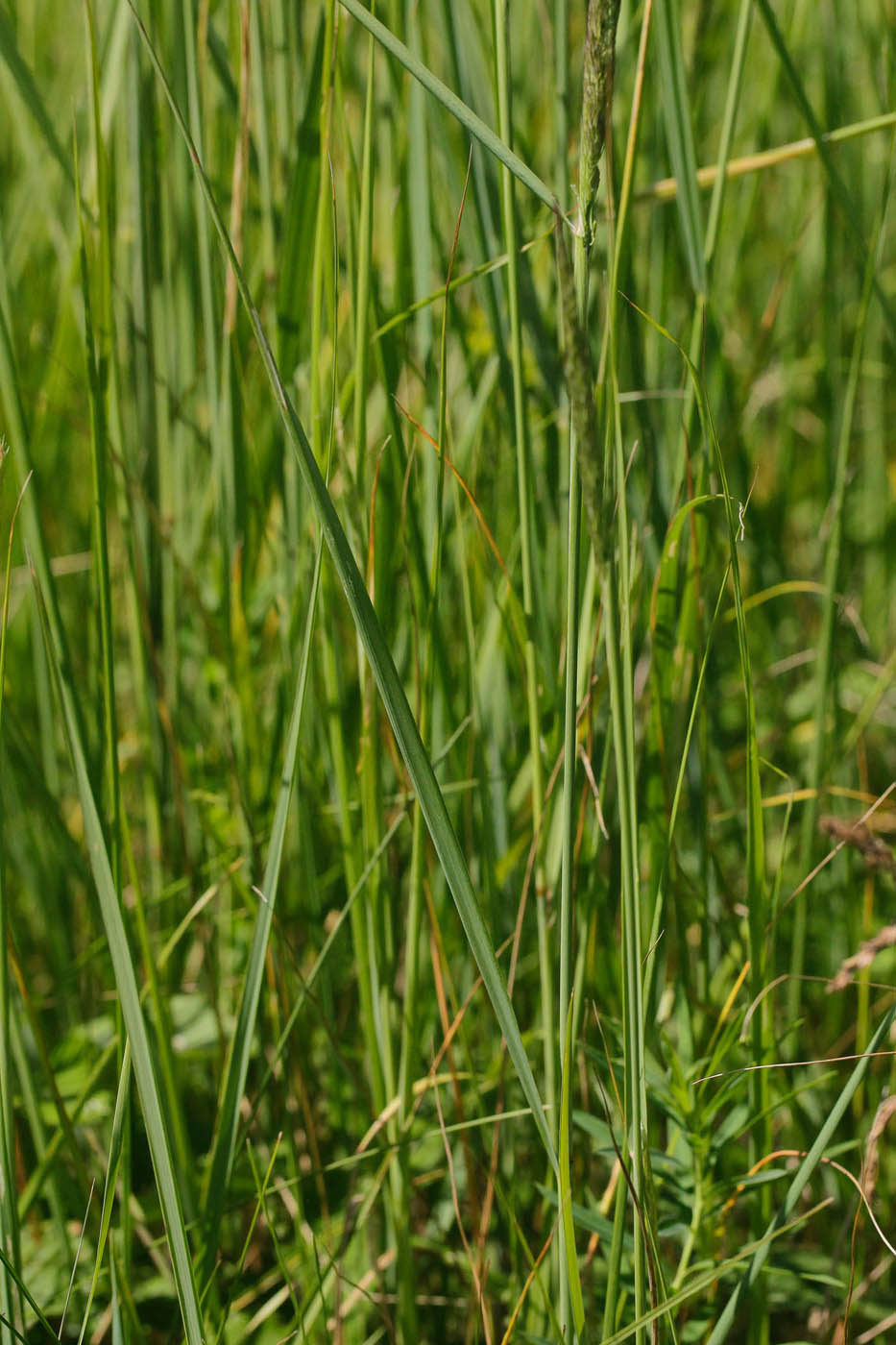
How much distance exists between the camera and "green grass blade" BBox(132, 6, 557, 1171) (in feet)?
1.24

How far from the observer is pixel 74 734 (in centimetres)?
48

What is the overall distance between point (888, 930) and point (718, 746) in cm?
35

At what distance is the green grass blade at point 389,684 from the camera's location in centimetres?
38

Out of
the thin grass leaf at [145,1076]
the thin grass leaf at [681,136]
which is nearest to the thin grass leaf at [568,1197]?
the thin grass leaf at [145,1076]

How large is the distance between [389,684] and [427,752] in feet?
0.15

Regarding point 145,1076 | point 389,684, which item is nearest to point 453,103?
point 389,684

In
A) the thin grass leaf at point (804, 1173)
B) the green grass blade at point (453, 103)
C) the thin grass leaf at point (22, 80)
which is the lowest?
the thin grass leaf at point (804, 1173)

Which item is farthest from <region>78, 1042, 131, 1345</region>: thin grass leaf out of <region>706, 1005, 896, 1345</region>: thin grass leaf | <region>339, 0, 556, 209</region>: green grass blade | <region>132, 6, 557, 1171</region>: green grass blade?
<region>339, 0, 556, 209</region>: green grass blade

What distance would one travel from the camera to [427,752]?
43 cm

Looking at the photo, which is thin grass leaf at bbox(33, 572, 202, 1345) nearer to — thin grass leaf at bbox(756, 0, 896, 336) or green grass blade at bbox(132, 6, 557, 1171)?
green grass blade at bbox(132, 6, 557, 1171)

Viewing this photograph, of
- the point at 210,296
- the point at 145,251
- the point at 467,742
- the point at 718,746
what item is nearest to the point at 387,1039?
the point at 467,742

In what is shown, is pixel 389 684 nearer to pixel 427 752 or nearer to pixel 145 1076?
A: pixel 427 752

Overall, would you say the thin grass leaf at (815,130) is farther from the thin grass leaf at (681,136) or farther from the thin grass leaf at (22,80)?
the thin grass leaf at (22,80)

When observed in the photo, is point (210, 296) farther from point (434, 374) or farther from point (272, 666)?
point (272, 666)
